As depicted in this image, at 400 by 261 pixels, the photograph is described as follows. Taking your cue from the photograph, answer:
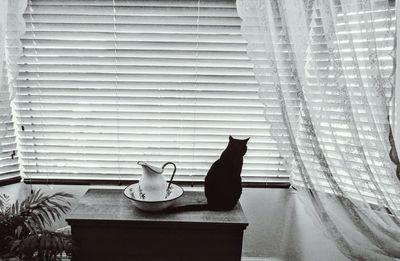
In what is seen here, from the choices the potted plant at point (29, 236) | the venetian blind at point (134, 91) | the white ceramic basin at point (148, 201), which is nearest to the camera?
the potted plant at point (29, 236)

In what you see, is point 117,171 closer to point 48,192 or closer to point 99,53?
point 48,192

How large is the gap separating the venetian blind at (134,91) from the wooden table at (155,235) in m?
0.37

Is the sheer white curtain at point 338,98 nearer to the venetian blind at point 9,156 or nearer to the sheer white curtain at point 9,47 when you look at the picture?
the sheer white curtain at point 9,47

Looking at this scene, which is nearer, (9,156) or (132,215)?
(132,215)

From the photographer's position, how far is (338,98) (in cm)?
117

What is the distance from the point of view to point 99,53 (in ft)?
4.69

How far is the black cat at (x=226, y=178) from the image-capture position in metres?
1.25

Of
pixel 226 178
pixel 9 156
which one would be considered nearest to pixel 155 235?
pixel 226 178

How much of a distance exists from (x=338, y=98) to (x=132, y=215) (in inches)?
34.4

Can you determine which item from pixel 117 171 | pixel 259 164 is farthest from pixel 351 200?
pixel 117 171

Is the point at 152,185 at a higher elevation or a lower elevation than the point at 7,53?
lower

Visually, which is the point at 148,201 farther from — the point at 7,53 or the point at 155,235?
the point at 7,53

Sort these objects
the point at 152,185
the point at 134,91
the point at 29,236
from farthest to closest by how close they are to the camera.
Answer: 1. the point at 134,91
2. the point at 152,185
3. the point at 29,236


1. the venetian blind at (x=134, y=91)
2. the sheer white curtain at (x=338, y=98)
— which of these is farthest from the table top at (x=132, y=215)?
the sheer white curtain at (x=338, y=98)
